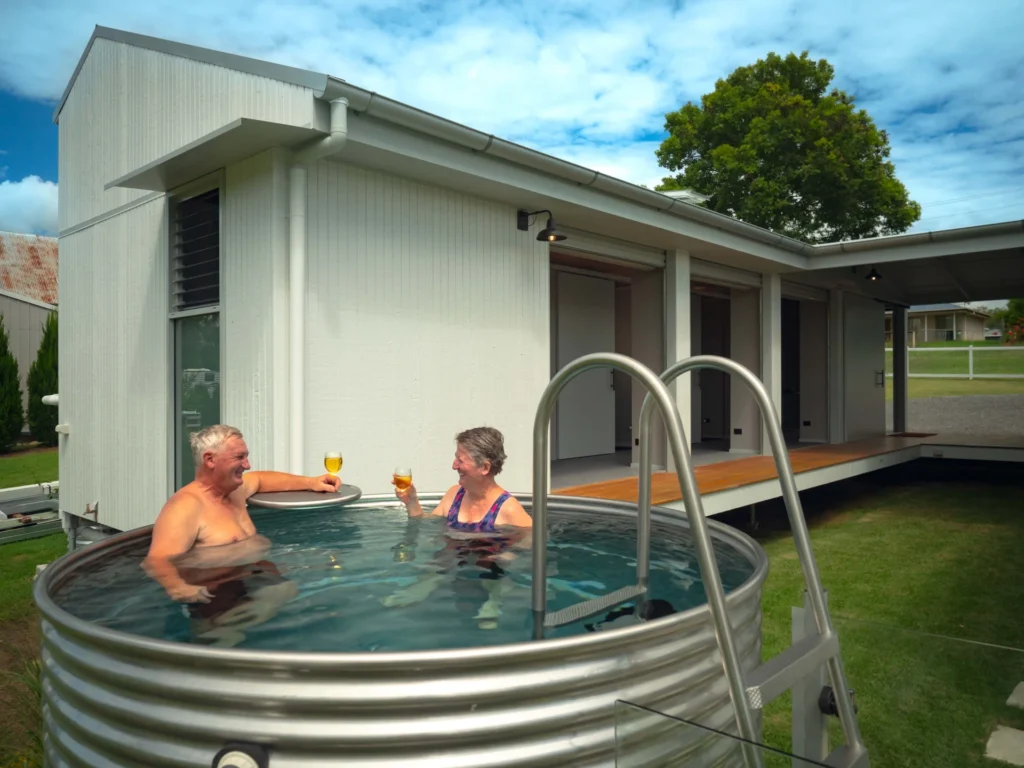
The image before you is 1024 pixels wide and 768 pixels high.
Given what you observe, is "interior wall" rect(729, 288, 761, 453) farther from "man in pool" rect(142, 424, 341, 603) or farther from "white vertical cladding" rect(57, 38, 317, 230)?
"man in pool" rect(142, 424, 341, 603)

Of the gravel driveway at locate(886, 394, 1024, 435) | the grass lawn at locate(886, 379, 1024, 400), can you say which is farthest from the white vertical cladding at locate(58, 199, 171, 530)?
the grass lawn at locate(886, 379, 1024, 400)

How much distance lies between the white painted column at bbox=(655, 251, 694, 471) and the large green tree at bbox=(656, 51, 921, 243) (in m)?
17.4

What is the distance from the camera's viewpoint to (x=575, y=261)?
27.6 ft

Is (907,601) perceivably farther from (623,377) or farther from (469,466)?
(623,377)

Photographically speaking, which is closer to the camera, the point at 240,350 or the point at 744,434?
the point at 240,350

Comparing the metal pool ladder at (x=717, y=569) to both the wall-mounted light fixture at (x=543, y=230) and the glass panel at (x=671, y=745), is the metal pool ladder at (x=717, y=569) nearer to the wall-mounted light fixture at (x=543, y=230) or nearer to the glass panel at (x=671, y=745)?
the glass panel at (x=671, y=745)

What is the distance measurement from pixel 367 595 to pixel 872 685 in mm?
1594

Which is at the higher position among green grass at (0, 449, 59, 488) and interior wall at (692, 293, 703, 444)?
interior wall at (692, 293, 703, 444)

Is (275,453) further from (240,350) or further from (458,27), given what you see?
(458,27)

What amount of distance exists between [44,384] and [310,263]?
13901mm

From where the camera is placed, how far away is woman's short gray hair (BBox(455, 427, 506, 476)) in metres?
3.44

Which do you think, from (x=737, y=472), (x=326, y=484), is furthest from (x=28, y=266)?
(x=326, y=484)

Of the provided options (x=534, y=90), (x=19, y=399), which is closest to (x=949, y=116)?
(x=534, y=90)

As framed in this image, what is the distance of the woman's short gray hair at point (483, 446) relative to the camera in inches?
135
